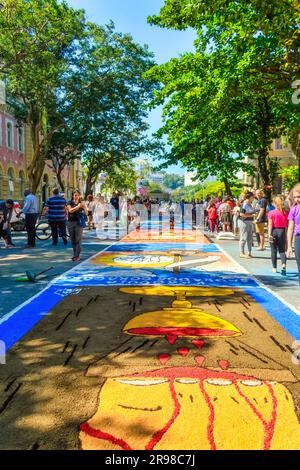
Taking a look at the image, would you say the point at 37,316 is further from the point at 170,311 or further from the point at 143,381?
the point at 143,381

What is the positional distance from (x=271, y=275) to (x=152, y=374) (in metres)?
6.42

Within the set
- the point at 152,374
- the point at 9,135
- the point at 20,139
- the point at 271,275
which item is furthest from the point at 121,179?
the point at 152,374

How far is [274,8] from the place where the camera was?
10.1 m

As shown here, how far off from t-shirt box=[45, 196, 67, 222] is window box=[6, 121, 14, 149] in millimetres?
28017

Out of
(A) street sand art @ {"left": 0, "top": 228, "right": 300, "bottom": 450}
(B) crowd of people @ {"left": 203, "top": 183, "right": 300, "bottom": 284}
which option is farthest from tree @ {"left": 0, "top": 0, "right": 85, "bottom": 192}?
(A) street sand art @ {"left": 0, "top": 228, "right": 300, "bottom": 450}

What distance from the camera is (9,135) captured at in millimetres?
40906

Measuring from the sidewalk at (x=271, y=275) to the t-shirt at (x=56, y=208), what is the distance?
6207mm

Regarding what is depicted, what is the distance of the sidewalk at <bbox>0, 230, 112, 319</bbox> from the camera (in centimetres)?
750

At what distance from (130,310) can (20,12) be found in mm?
16664

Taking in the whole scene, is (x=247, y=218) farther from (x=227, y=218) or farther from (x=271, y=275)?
(x=227, y=218)

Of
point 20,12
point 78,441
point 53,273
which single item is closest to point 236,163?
point 20,12

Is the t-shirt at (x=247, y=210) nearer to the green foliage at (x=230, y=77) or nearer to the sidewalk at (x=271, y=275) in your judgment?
the sidewalk at (x=271, y=275)

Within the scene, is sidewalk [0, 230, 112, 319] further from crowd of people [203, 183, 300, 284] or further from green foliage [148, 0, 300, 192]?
green foliage [148, 0, 300, 192]

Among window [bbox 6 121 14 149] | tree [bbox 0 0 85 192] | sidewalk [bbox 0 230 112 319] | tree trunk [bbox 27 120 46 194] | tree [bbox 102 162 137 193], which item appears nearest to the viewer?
sidewalk [bbox 0 230 112 319]
